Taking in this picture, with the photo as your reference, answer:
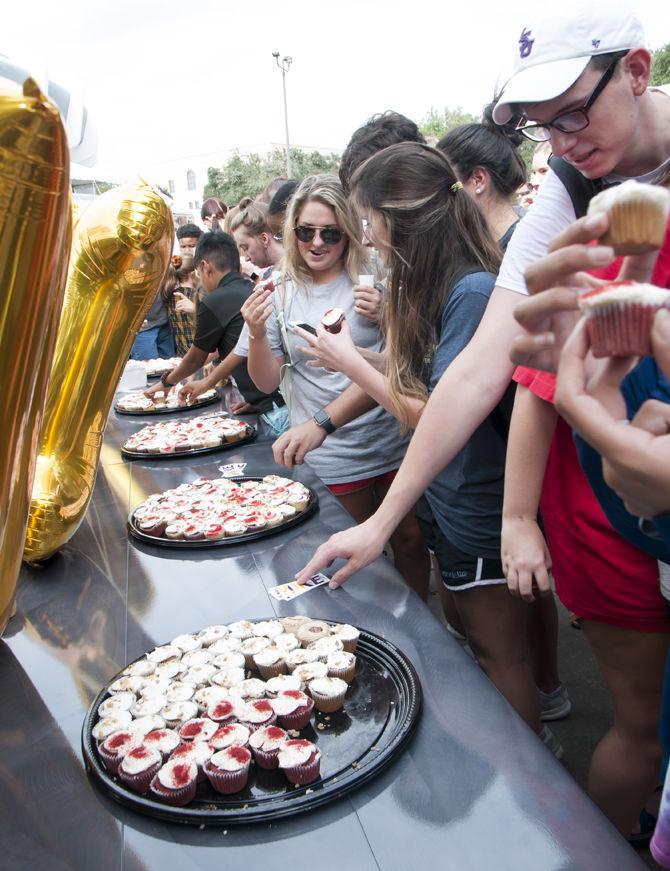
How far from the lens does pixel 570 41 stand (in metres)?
1.17

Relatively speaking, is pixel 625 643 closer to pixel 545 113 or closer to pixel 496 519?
pixel 496 519

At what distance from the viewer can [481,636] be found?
6.11 ft

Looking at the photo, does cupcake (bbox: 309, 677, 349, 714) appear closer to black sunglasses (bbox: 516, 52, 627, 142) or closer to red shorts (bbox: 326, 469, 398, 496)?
black sunglasses (bbox: 516, 52, 627, 142)

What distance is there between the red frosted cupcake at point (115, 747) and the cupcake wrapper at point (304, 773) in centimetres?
25

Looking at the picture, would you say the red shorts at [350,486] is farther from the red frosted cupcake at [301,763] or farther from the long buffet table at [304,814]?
the red frosted cupcake at [301,763]

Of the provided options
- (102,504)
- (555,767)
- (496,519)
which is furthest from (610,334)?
(102,504)

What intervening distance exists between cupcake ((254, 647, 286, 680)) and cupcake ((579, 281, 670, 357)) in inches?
34.4

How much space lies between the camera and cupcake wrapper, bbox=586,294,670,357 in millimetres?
588

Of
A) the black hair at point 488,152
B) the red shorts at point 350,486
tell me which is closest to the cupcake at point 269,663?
the red shorts at point 350,486

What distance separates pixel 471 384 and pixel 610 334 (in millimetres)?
948

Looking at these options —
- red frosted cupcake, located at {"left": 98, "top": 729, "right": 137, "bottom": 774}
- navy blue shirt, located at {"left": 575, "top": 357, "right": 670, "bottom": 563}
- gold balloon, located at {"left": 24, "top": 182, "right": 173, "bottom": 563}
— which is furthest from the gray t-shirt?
navy blue shirt, located at {"left": 575, "top": 357, "right": 670, "bottom": 563}

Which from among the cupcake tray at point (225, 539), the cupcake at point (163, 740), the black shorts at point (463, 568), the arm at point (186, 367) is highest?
the cupcake at point (163, 740)

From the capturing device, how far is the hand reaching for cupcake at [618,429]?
2.00 ft

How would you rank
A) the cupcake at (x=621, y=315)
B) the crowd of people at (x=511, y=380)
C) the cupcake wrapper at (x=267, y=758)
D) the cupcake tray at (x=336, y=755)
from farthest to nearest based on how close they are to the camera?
the cupcake wrapper at (x=267, y=758), the cupcake tray at (x=336, y=755), the crowd of people at (x=511, y=380), the cupcake at (x=621, y=315)
